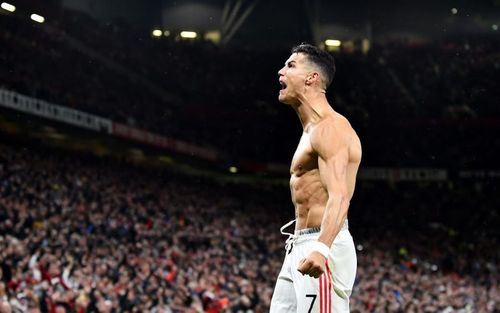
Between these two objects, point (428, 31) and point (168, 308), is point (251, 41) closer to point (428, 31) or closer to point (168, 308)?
point (428, 31)

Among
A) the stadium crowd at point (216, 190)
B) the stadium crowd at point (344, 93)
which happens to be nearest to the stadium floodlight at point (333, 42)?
the stadium crowd at point (216, 190)

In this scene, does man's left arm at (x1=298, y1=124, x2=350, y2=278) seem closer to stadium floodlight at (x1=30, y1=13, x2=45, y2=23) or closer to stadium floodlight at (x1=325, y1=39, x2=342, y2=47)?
stadium floodlight at (x1=30, y1=13, x2=45, y2=23)

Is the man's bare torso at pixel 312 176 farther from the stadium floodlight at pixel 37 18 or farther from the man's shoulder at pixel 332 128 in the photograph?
the stadium floodlight at pixel 37 18

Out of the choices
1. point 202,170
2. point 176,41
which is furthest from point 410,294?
point 176,41

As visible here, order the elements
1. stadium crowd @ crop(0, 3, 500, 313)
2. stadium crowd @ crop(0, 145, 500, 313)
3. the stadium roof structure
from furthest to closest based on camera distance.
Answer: the stadium roof structure
stadium crowd @ crop(0, 3, 500, 313)
stadium crowd @ crop(0, 145, 500, 313)

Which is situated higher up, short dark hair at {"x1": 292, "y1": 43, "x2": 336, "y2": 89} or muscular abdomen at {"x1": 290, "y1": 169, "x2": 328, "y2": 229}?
short dark hair at {"x1": 292, "y1": 43, "x2": 336, "y2": 89}

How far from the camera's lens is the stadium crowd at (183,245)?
14500mm

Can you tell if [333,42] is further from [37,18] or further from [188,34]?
[37,18]

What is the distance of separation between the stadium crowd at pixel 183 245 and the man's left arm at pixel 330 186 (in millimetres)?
7243

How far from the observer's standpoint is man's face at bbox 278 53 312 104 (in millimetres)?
4676

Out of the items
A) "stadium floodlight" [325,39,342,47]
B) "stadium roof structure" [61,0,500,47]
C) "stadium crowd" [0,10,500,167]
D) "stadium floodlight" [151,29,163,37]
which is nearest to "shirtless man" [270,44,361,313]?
"stadium crowd" [0,10,500,167]

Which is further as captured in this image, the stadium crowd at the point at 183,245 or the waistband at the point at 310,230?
the stadium crowd at the point at 183,245

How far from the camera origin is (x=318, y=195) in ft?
14.9

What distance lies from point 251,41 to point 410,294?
19097mm
